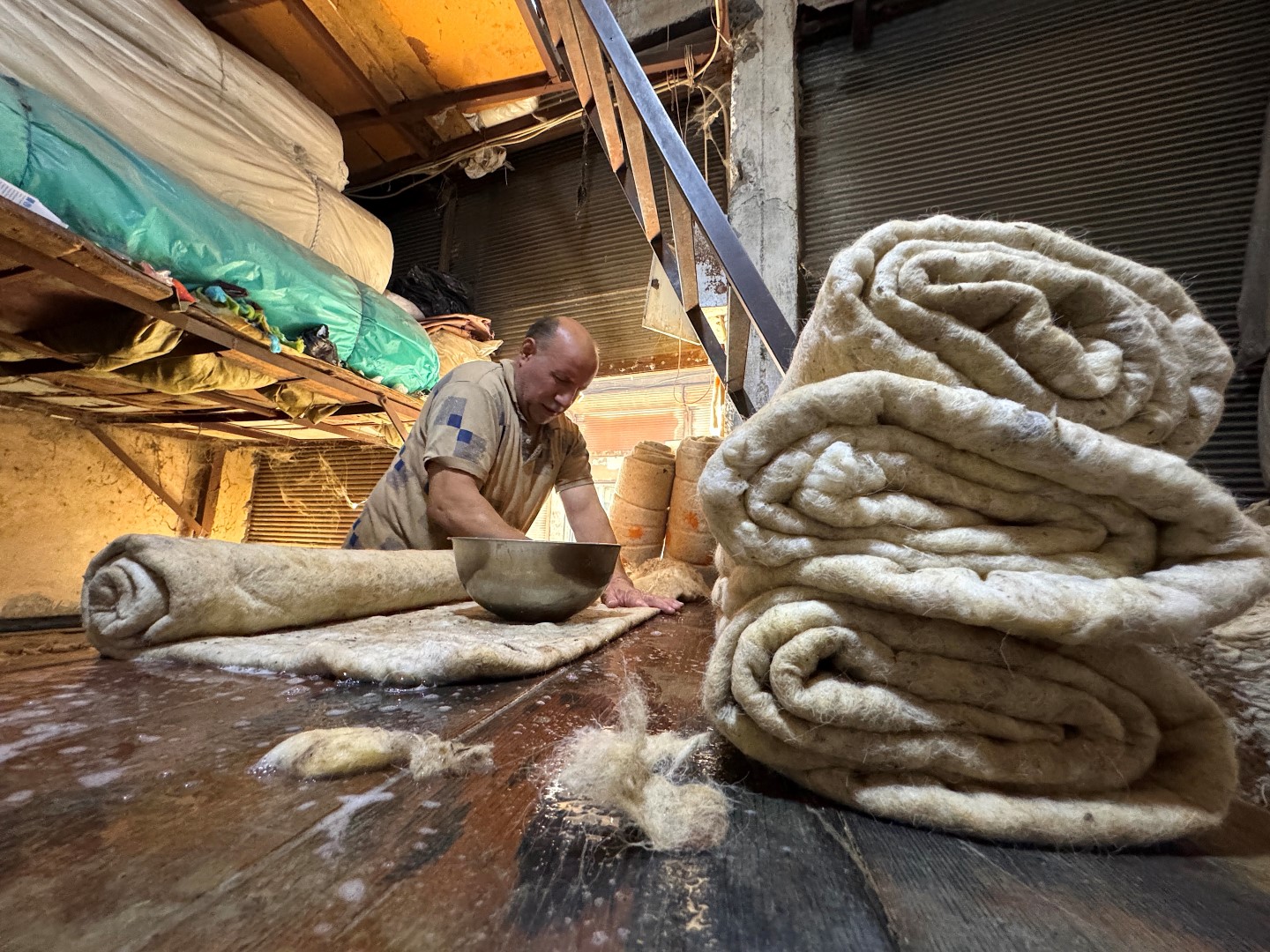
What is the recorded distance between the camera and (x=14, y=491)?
3549 millimetres

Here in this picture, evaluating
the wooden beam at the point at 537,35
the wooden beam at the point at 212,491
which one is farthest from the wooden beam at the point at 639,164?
the wooden beam at the point at 212,491

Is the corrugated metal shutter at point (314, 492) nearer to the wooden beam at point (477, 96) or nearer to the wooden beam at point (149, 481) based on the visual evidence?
the wooden beam at point (149, 481)

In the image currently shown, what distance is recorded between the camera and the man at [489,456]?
180 cm

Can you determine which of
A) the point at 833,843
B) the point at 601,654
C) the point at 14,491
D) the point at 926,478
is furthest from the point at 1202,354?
the point at 14,491

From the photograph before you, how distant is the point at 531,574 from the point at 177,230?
196cm

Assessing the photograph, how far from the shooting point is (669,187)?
1811 mm

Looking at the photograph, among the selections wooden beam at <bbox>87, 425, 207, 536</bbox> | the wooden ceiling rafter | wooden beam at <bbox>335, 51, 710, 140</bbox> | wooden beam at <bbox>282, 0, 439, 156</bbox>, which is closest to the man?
the wooden ceiling rafter

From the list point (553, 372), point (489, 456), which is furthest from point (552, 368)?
point (489, 456)

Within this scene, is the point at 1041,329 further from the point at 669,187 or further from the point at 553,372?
the point at 553,372

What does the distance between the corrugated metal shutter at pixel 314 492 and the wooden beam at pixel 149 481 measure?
0.51m

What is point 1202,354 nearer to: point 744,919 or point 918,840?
point 918,840

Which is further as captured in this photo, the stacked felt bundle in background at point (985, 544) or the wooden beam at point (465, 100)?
the wooden beam at point (465, 100)

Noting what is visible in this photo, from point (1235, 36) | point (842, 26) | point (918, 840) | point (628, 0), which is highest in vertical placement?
point (628, 0)

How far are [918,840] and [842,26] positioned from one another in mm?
3903
